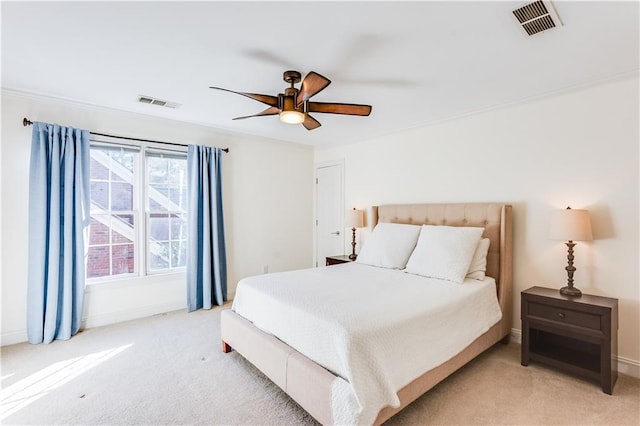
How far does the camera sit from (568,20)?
1.81 metres

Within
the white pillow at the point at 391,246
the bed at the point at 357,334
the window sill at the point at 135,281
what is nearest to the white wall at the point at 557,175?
the bed at the point at 357,334

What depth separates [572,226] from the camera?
8.14 ft

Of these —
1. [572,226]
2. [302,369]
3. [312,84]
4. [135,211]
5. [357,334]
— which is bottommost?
[302,369]

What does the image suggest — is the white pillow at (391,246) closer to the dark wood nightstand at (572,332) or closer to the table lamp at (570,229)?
the dark wood nightstand at (572,332)

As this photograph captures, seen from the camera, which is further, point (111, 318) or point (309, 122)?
point (111, 318)

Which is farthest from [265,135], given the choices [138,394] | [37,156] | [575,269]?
[575,269]

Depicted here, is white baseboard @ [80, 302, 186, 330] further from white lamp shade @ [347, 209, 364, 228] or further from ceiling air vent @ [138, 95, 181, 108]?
white lamp shade @ [347, 209, 364, 228]

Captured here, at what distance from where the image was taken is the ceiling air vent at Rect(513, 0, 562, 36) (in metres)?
1.67

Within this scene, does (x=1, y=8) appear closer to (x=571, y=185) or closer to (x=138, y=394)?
(x=138, y=394)

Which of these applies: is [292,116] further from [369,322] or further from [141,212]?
[141,212]

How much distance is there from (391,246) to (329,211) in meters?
1.95

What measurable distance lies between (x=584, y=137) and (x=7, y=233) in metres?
5.32

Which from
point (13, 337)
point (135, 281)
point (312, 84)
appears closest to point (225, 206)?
point (135, 281)

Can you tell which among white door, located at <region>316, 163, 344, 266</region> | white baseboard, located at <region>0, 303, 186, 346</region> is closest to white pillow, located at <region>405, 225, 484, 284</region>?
white door, located at <region>316, 163, 344, 266</region>
